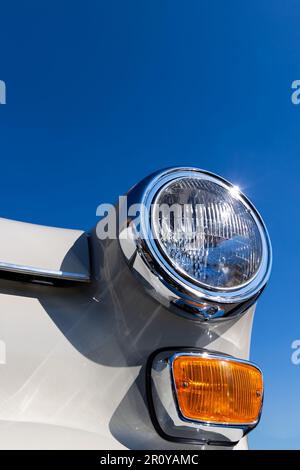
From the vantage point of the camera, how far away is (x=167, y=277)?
29.7 inches

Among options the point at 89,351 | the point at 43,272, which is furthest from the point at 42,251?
the point at 89,351

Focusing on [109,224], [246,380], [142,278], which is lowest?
[246,380]

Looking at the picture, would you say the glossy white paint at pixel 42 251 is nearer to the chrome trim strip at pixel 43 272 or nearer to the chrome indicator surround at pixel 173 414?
the chrome trim strip at pixel 43 272

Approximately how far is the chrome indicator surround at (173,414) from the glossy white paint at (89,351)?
2 cm

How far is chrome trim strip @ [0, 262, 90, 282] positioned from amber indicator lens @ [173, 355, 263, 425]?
8.1 inches

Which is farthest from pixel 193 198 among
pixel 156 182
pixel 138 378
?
pixel 138 378

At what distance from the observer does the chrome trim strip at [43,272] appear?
763mm

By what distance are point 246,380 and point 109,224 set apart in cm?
34

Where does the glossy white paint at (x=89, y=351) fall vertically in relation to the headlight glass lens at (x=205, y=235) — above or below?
below

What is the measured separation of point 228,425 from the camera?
75 cm

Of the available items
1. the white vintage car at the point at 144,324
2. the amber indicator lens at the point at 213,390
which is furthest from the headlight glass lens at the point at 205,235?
the amber indicator lens at the point at 213,390

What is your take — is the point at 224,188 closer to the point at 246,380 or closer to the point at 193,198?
the point at 193,198

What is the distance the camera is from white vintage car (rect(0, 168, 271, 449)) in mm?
723
